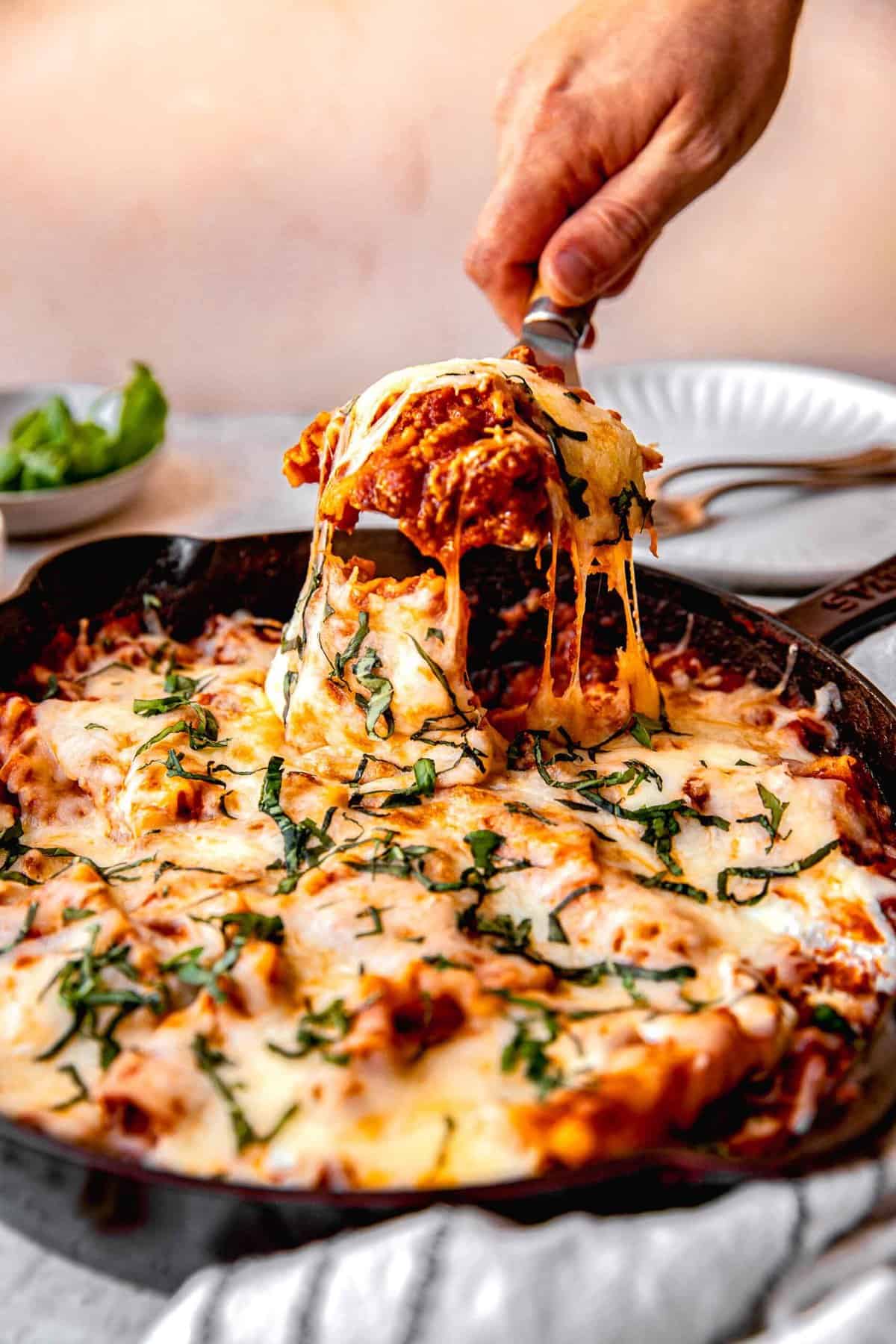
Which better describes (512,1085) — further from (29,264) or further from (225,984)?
(29,264)

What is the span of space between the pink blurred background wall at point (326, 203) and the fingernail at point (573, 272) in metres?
2.27

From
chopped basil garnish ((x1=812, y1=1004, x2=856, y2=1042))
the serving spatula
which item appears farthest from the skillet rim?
the serving spatula

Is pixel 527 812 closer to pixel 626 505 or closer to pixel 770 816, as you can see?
pixel 770 816

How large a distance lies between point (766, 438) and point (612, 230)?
5.36 ft

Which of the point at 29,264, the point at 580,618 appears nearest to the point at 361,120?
the point at 29,264

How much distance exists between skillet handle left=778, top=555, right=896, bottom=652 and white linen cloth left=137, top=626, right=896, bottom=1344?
51.6 inches

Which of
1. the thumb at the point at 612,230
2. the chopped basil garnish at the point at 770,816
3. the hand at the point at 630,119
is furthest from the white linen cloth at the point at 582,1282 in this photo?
the hand at the point at 630,119

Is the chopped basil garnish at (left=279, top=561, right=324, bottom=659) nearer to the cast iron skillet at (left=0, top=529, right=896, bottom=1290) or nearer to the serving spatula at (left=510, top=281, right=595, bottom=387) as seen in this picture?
the cast iron skillet at (left=0, top=529, right=896, bottom=1290)

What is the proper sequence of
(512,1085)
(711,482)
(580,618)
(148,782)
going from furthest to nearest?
(711,482)
(580,618)
(148,782)
(512,1085)

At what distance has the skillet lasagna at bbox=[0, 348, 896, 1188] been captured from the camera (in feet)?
4.87

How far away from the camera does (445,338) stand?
5.30m

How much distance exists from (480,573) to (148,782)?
945mm

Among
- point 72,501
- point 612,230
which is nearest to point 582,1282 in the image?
point 612,230

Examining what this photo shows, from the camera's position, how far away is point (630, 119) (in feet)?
9.67
